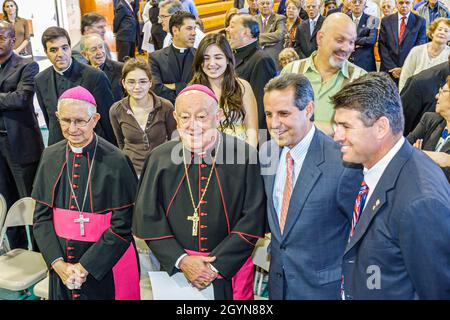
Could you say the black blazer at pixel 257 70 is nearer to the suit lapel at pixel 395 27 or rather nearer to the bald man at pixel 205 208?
the bald man at pixel 205 208

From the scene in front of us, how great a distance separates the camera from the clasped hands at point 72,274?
292 centimetres

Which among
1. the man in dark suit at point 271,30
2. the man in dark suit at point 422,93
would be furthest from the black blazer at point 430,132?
the man in dark suit at point 271,30

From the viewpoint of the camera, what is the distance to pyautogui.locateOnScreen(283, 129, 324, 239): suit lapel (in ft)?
7.82

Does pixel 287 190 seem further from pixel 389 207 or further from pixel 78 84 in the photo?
pixel 78 84

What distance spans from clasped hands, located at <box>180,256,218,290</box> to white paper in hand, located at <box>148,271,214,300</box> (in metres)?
0.04

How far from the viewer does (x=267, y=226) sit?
2.82 metres

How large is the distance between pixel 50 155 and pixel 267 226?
1.37 m

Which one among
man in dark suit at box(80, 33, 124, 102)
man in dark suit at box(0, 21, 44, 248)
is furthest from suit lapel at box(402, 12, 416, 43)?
man in dark suit at box(0, 21, 44, 248)

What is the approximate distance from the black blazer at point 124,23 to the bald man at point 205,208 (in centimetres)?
765

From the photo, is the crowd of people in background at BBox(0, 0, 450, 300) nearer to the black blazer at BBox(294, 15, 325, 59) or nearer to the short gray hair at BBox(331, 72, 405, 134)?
the short gray hair at BBox(331, 72, 405, 134)

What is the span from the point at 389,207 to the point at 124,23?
8.83 metres

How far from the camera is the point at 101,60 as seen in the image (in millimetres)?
5207

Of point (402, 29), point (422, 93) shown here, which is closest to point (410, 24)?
point (402, 29)

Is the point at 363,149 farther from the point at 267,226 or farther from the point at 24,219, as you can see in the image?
the point at 24,219
